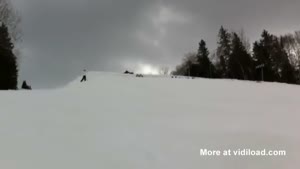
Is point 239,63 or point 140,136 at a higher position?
point 239,63

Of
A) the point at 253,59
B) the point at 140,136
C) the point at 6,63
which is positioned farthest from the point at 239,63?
the point at 140,136

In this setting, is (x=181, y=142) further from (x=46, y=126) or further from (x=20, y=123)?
(x=20, y=123)

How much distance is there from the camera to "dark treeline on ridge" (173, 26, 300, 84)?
63062 mm

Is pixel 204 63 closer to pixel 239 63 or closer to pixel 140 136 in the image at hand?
pixel 239 63

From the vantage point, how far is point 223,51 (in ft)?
240

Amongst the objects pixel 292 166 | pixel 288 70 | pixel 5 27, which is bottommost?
pixel 292 166

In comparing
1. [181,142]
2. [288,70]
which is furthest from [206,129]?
[288,70]

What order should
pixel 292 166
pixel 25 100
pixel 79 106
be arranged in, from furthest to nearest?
1. pixel 25 100
2. pixel 79 106
3. pixel 292 166

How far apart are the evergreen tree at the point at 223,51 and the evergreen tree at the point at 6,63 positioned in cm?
3903

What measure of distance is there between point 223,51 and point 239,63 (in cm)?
720

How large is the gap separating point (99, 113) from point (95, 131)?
331cm

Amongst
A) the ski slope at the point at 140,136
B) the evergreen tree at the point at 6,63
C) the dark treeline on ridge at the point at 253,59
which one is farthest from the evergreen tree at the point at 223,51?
the ski slope at the point at 140,136

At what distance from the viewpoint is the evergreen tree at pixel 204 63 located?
71387 mm

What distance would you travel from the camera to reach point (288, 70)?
202ft
